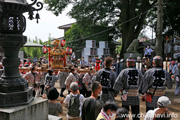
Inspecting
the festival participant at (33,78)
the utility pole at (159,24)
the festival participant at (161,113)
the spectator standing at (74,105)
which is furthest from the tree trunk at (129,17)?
the festival participant at (161,113)

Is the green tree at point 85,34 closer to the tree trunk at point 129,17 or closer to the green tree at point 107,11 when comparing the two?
the green tree at point 107,11

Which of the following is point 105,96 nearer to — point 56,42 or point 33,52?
point 56,42

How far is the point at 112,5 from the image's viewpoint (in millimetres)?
21672

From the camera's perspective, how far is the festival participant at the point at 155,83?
4.66 meters

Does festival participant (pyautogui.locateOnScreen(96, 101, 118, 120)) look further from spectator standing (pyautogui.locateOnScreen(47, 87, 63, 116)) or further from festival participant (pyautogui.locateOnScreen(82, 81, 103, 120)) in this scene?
spectator standing (pyautogui.locateOnScreen(47, 87, 63, 116))

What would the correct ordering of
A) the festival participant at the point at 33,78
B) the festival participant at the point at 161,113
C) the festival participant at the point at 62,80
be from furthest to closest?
the festival participant at the point at 62,80 → the festival participant at the point at 33,78 → the festival participant at the point at 161,113

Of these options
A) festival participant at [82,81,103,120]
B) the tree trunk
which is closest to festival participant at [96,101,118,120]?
festival participant at [82,81,103,120]

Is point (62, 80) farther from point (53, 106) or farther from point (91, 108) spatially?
point (91, 108)

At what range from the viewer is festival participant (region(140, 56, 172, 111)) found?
4660 millimetres

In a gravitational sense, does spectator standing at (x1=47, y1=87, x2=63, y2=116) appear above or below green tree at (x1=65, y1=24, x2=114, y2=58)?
below

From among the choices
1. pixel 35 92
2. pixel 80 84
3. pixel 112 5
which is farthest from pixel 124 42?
pixel 35 92

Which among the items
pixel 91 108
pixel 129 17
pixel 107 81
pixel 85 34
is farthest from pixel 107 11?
pixel 91 108

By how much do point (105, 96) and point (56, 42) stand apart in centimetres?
604

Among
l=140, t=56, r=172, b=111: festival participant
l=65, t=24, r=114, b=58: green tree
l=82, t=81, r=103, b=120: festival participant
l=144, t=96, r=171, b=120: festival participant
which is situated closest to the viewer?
l=144, t=96, r=171, b=120: festival participant
